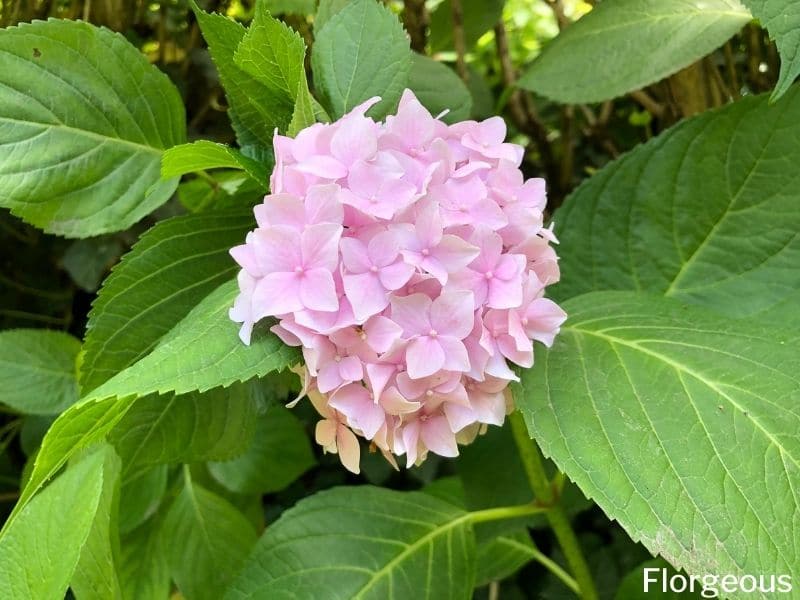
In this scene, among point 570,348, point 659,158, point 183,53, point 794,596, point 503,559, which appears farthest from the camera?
point 183,53

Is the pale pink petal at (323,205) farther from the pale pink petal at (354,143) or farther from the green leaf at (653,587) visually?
the green leaf at (653,587)

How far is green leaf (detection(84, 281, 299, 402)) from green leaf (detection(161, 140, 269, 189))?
0.11m

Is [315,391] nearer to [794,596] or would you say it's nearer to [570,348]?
[570,348]

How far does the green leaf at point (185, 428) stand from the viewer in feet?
1.99

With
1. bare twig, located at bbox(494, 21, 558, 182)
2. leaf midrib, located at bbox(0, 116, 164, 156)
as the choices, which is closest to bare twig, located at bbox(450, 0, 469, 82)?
bare twig, located at bbox(494, 21, 558, 182)

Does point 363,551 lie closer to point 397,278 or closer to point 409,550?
point 409,550

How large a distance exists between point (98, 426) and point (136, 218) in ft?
0.73

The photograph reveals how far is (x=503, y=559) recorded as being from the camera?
83 centimetres

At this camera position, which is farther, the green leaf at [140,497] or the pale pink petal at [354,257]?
the green leaf at [140,497]

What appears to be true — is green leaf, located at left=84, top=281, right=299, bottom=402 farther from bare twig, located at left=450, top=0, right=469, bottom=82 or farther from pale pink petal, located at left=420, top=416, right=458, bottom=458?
bare twig, located at left=450, top=0, right=469, bottom=82

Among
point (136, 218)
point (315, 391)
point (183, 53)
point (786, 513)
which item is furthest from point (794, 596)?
point (183, 53)

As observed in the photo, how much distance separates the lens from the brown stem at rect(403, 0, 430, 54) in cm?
87

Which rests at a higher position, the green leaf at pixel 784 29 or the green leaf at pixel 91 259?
the green leaf at pixel 784 29

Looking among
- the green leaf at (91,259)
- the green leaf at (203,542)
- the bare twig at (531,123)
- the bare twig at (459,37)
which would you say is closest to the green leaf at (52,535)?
the green leaf at (203,542)
